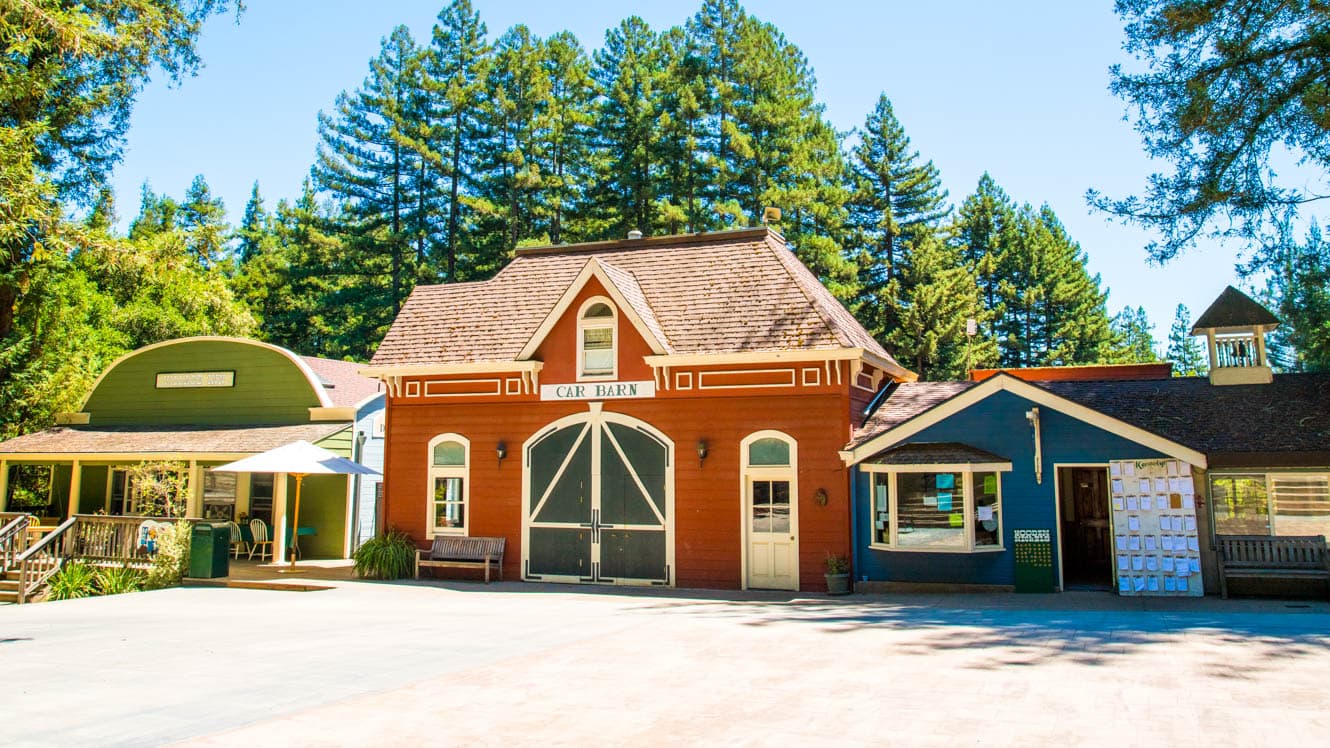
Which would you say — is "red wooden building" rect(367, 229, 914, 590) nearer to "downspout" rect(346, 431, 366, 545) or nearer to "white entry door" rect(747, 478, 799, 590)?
"white entry door" rect(747, 478, 799, 590)

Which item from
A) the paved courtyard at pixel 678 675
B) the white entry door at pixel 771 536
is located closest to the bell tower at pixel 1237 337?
the paved courtyard at pixel 678 675

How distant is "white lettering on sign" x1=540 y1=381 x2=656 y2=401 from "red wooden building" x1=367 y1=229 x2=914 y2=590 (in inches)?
1.2

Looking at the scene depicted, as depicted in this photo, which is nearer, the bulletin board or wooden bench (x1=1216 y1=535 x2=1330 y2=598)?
wooden bench (x1=1216 y1=535 x2=1330 y2=598)

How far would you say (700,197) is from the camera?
1396 inches

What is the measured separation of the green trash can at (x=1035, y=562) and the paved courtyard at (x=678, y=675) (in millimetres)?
1126

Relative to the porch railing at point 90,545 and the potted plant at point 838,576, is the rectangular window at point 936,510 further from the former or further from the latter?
the porch railing at point 90,545

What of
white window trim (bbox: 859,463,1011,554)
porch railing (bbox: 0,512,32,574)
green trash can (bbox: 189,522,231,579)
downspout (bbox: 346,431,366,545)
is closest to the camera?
white window trim (bbox: 859,463,1011,554)

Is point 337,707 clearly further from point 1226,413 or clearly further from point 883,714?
point 1226,413

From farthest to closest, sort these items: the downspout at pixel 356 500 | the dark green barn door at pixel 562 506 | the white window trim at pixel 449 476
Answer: the downspout at pixel 356 500
the white window trim at pixel 449 476
the dark green barn door at pixel 562 506

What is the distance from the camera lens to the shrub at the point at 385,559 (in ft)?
59.3

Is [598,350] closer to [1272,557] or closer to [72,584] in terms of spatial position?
[72,584]

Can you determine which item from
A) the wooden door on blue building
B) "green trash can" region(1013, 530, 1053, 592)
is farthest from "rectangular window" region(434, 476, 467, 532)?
the wooden door on blue building

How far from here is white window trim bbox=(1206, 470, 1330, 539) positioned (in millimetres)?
14469

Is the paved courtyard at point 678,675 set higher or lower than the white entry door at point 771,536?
lower
